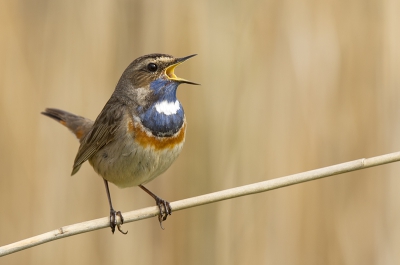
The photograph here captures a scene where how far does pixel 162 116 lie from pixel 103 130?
1.40 ft

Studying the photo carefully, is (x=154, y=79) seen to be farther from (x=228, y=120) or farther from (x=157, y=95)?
(x=228, y=120)

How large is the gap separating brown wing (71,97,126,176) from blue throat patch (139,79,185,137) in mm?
162

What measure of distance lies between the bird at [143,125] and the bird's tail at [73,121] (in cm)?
51

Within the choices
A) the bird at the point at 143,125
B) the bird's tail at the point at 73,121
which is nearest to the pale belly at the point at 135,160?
the bird at the point at 143,125

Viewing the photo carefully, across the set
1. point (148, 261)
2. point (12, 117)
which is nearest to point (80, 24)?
point (12, 117)

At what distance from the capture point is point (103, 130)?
3467mm

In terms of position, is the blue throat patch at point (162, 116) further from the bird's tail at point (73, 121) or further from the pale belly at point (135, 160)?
the bird's tail at point (73, 121)

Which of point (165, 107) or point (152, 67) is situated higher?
point (152, 67)

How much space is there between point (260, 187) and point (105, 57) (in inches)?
73.2

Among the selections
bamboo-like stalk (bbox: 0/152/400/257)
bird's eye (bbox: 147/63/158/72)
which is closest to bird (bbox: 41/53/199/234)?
bird's eye (bbox: 147/63/158/72)

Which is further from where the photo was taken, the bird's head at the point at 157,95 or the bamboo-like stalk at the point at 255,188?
the bird's head at the point at 157,95

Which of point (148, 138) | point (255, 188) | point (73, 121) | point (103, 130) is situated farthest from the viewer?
point (73, 121)

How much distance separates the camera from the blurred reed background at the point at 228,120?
12.9 feet

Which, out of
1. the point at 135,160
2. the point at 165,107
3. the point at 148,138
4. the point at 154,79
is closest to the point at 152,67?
the point at 154,79
